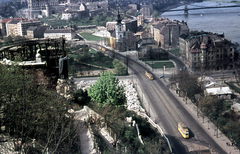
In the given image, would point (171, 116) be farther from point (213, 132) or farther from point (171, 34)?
point (171, 34)

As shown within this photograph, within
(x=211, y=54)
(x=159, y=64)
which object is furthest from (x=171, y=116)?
(x=159, y=64)

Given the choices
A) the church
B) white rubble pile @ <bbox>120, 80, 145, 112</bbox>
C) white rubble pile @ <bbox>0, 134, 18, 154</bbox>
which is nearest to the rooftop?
white rubble pile @ <bbox>120, 80, 145, 112</bbox>

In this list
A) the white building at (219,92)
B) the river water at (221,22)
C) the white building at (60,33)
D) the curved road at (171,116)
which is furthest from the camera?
the white building at (60,33)

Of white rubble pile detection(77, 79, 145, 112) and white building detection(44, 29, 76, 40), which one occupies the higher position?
white building detection(44, 29, 76, 40)

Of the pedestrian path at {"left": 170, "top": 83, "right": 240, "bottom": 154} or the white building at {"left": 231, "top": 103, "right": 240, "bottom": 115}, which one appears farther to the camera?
the white building at {"left": 231, "top": 103, "right": 240, "bottom": 115}

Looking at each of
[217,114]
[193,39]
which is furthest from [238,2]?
[217,114]

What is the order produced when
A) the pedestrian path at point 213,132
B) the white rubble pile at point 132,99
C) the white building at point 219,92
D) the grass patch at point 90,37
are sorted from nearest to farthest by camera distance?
the pedestrian path at point 213,132
the white rubble pile at point 132,99
the white building at point 219,92
the grass patch at point 90,37

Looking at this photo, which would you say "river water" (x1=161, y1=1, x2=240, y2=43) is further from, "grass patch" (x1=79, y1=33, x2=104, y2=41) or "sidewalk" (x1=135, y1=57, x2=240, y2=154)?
"sidewalk" (x1=135, y1=57, x2=240, y2=154)

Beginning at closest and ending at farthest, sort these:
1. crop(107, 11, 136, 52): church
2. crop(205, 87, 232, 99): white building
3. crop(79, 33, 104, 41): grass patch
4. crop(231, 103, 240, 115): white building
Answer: crop(231, 103, 240, 115): white building → crop(205, 87, 232, 99): white building → crop(107, 11, 136, 52): church → crop(79, 33, 104, 41): grass patch

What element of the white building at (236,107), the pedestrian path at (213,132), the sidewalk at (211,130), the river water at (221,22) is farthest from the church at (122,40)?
the white building at (236,107)

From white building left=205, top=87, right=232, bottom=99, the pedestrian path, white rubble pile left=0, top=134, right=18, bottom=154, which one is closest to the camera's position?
white rubble pile left=0, top=134, right=18, bottom=154

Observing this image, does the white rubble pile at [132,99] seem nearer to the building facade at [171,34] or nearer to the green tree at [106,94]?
the green tree at [106,94]
